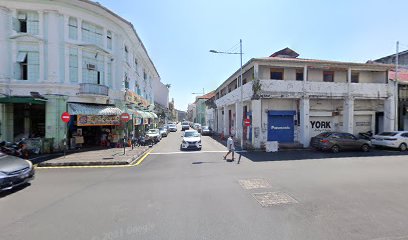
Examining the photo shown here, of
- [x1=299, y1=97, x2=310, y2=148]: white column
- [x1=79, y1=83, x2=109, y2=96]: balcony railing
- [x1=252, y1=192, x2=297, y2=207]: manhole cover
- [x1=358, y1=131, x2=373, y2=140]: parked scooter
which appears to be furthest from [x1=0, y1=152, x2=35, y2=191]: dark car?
[x1=358, y1=131, x2=373, y2=140]: parked scooter

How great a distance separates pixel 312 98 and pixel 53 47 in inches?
836

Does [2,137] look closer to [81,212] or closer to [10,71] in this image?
[10,71]

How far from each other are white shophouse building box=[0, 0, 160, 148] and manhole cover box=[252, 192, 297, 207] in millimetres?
13351

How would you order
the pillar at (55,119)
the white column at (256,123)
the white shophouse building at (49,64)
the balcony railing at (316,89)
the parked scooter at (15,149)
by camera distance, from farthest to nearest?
the balcony railing at (316,89)
the white column at (256,123)
the pillar at (55,119)
the white shophouse building at (49,64)
the parked scooter at (15,149)

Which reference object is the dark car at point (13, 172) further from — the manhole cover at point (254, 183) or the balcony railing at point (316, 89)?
the balcony railing at point (316, 89)

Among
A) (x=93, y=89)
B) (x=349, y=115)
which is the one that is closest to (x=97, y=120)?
(x=93, y=89)

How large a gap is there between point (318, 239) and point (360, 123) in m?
20.2

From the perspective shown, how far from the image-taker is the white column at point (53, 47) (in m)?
14.5

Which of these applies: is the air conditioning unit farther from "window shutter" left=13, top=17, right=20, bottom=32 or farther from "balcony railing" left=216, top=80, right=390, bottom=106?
"balcony railing" left=216, top=80, right=390, bottom=106

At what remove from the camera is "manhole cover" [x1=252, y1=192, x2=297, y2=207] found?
18.5 feet

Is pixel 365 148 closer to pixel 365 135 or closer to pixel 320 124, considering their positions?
pixel 320 124

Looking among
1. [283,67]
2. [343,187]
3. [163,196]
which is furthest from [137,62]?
[343,187]

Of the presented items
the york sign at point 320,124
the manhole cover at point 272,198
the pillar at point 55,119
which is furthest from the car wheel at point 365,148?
the pillar at point 55,119

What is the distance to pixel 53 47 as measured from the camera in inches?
577
